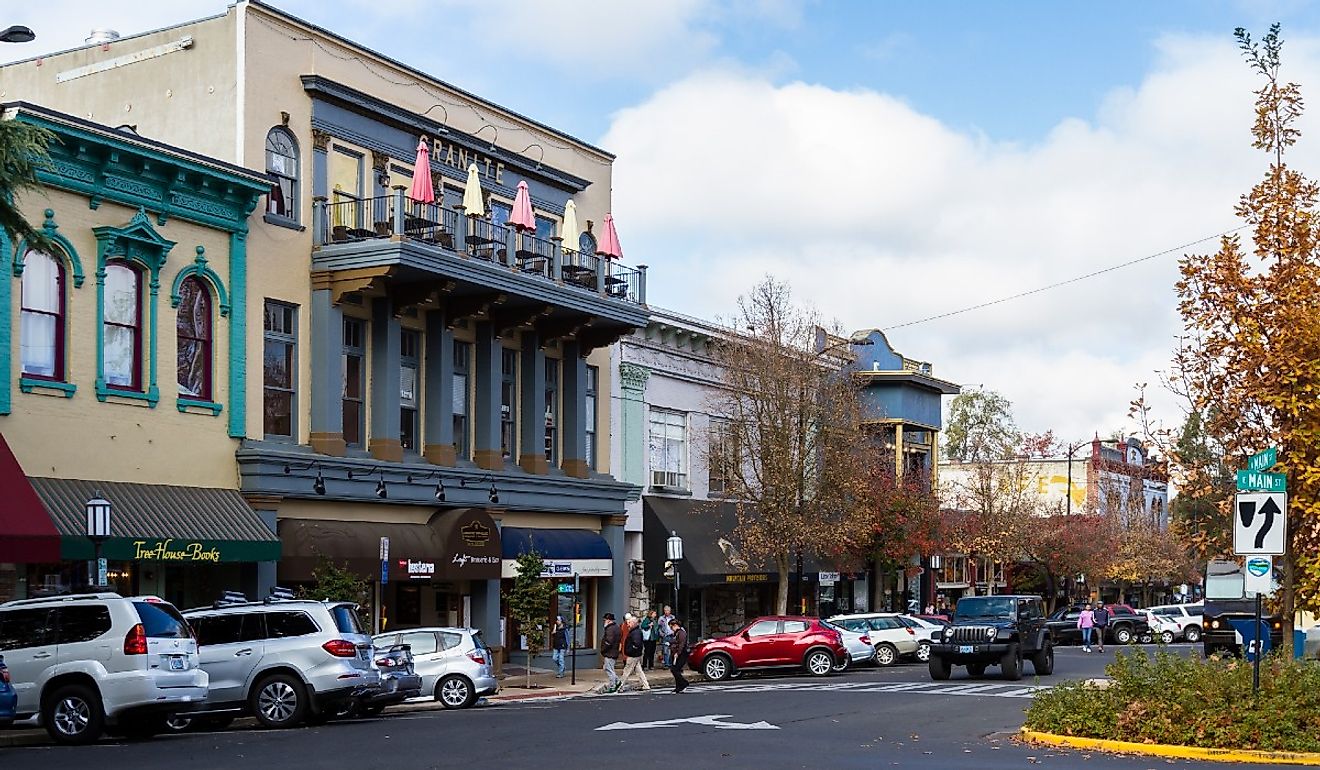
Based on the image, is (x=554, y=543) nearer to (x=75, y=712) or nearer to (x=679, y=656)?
(x=679, y=656)

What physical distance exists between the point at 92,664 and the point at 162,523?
8080mm

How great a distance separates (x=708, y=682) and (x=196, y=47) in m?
17.9

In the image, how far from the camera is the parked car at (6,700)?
1895 cm

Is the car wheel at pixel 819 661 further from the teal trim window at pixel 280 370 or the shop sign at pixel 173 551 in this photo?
the shop sign at pixel 173 551

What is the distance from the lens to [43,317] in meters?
27.7

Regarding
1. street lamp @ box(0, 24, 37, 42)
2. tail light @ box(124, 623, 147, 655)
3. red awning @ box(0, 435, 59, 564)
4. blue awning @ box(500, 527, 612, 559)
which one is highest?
street lamp @ box(0, 24, 37, 42)

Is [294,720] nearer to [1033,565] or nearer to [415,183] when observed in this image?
[415,183]

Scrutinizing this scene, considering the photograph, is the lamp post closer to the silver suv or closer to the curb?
the silver suv

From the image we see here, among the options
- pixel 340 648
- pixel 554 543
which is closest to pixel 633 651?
pixel 554 543

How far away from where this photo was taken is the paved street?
18016 millimetres

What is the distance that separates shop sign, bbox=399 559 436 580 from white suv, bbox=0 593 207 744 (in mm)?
13257

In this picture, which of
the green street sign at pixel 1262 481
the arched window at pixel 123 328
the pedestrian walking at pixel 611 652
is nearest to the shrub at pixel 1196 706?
the green street sign at pixel 1262 481

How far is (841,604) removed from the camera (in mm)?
56000

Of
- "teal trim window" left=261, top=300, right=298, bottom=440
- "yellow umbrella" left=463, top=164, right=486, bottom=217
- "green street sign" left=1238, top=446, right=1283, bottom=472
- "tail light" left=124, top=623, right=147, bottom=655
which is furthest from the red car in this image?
"green street sign" left=1238, top=446, right=1283, bottom=472
